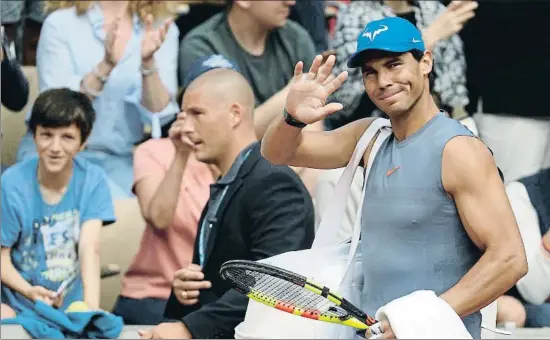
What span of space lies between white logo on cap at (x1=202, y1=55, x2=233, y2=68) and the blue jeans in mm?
1056

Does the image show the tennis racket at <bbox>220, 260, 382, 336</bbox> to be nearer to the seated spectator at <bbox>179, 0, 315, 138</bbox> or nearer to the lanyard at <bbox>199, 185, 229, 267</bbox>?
the lanyard at <bbox>199, 185, 229, 267</bbox>

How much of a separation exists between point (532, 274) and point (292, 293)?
2.15 metres

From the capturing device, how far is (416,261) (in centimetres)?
361

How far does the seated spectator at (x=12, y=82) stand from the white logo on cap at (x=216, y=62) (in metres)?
0.91

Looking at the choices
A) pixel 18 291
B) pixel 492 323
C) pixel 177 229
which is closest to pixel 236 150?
pixel 177 229

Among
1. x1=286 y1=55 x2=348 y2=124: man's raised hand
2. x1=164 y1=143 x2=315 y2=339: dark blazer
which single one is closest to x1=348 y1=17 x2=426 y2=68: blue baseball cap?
x1=286 y1=55 x2=348 y2=124: man's raised hand

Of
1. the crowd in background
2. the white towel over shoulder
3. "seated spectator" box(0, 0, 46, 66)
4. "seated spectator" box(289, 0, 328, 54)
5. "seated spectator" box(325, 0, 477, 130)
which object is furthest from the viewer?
"seated spectator" box(289, 0, 328, 54)

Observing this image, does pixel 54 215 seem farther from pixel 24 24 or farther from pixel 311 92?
pixel 311 92

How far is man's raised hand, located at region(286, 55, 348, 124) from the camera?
12.0 feet

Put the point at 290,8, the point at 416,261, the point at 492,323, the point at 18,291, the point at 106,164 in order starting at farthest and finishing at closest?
1. the point at 290,8
2. the point at 106,164
3. the point at 18,291
4. the point at 492,323
5. the point at 416,261

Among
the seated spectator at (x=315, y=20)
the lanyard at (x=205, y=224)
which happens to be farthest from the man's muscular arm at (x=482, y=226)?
the seated spectator at (x=315, y=20)

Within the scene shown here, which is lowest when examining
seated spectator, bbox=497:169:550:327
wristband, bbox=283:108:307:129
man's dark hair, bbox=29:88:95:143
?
seated spectator, bbox=497:169:550:327

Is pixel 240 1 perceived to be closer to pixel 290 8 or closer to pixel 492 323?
pixel 290 8

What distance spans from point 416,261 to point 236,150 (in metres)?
1.68
